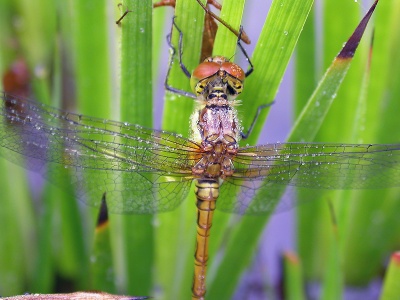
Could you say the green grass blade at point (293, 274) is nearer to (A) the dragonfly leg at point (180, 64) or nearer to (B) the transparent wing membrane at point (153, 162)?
(B) the transparent wing membrane at point (153, 162)

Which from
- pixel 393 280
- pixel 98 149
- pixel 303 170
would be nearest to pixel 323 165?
pixel 303 170

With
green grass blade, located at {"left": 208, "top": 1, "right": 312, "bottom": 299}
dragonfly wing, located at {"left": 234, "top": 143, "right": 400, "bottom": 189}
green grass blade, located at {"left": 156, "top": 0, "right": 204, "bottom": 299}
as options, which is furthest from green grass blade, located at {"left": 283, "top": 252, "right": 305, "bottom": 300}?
green grass blade, located at {"left": 156, "top": 0, "right": 204, "bottom": 299}

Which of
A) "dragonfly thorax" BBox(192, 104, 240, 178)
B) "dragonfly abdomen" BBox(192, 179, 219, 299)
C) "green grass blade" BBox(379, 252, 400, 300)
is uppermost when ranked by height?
"dragonfly thorax" BBox(192, 104, 240, 178)

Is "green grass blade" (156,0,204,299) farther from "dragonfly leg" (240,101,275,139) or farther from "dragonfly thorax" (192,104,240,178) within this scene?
"dragonfly leg" (240,101,275,139)

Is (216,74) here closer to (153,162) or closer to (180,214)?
(153,162)

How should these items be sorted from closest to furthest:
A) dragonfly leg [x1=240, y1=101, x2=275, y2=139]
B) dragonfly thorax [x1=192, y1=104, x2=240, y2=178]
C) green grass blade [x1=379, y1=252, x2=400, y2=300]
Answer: green grass blade [x1=379, y1=252, x2=400, y2=300]
dragonfly leg [x1=240, y1=101, x2=275, y2=139]
dragonfly thorax [x1=192, y1=104, x2=240, y2=178]

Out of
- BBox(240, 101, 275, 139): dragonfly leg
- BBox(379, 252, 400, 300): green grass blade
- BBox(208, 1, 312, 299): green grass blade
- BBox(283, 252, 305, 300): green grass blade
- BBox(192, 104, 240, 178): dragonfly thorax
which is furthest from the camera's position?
BBox(283, 252, 305, 300): green grass blade

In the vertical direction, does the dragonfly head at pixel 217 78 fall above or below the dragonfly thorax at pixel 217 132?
above

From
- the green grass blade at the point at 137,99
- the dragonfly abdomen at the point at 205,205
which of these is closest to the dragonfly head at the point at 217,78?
the green grass blade at the point at 137,99

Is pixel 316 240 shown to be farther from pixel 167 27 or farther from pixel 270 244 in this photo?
pixel 167 27
